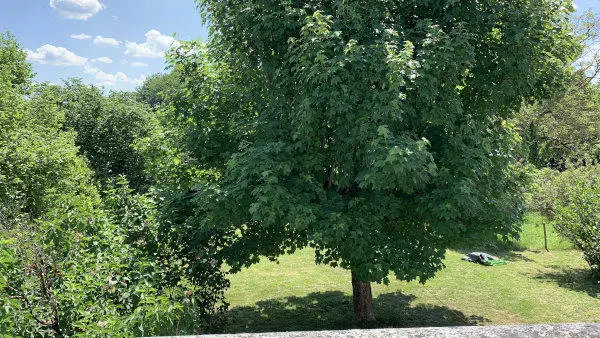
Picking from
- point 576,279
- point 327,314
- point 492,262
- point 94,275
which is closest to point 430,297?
point 327,314

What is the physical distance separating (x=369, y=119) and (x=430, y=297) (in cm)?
866

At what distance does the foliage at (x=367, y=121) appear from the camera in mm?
7070

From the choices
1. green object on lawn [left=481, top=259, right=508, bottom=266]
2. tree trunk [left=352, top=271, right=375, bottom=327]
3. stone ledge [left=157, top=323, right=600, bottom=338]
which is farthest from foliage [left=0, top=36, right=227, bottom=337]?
green object on lawn [left=481, top=259, right=508, bottom=266]

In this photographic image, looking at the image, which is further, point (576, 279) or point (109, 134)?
point (109, 134)

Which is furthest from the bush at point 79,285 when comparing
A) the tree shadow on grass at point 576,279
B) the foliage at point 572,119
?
the foliage at point 572,119

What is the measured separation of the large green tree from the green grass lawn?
3.60 meters

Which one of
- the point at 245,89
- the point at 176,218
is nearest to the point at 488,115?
Result: the point at 245,89

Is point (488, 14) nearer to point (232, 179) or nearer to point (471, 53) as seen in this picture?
point (471, 53)

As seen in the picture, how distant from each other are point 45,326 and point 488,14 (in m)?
8.99

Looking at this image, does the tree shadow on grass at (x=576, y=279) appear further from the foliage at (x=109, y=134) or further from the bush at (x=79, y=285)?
the foliage at (x=109, y=134)

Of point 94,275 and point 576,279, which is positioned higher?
point 94,275

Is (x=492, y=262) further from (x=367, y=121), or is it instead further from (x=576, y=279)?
(x=367, y=121)

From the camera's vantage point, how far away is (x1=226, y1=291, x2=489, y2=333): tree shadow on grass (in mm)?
11281

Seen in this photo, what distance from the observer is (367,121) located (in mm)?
7082
